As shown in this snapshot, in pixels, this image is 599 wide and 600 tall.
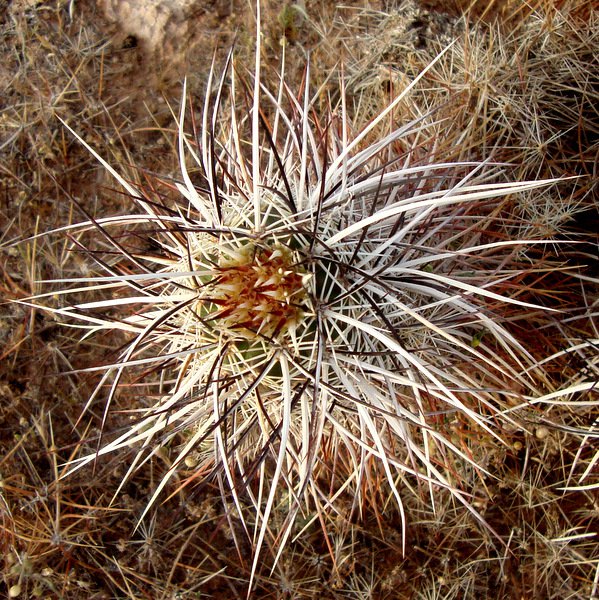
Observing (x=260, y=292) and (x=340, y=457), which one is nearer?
(x=260, y=292)

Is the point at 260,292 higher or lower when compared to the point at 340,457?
higher

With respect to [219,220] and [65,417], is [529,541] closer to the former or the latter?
[219,220]

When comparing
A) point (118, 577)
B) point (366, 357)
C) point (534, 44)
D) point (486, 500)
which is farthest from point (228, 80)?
point (118, 577)

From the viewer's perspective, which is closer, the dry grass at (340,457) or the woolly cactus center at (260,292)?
the woolly cactus center at (260,292)

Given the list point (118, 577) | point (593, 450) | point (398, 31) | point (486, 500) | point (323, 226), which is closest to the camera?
point (323, 226)
